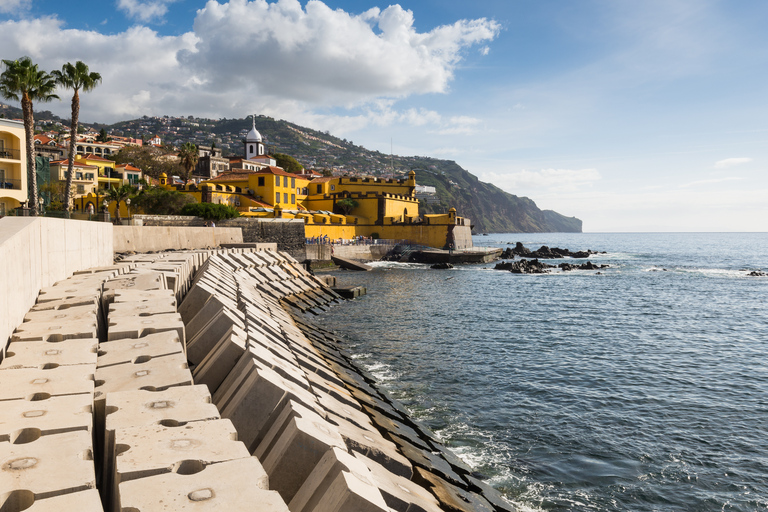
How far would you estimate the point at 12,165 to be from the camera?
28.2m

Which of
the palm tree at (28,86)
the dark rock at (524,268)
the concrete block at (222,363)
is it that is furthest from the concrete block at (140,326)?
the dark rock at (524,268)

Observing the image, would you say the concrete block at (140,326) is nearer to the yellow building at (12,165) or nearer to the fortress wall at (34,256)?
Answer: the fortress wall at (34,256)

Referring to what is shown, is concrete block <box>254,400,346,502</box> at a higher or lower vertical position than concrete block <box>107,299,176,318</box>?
lower

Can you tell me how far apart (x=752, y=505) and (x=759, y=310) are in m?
23.4

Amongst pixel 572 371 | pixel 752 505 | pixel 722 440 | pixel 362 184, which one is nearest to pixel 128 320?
pixel 752 505

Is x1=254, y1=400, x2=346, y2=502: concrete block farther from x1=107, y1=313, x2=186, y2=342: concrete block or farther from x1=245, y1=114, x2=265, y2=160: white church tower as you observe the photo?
x1=245, y1=114, x2=265, y2=160: white church tower

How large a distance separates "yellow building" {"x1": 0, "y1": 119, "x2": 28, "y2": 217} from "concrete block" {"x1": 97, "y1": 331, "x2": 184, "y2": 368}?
28534 mm

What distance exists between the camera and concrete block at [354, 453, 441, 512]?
431cm

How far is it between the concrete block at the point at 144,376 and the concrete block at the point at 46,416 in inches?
16.2

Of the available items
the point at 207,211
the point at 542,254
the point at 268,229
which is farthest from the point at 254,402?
the point at 542,254

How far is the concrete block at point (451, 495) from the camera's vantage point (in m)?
5.88

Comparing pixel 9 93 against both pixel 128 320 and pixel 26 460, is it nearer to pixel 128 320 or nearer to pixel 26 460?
pixel 128 320

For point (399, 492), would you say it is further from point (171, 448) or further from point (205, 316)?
point (205, 316)

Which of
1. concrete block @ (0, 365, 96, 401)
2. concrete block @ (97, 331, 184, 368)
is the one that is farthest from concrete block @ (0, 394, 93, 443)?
concrete block @ (97, 331, 184, 368)
